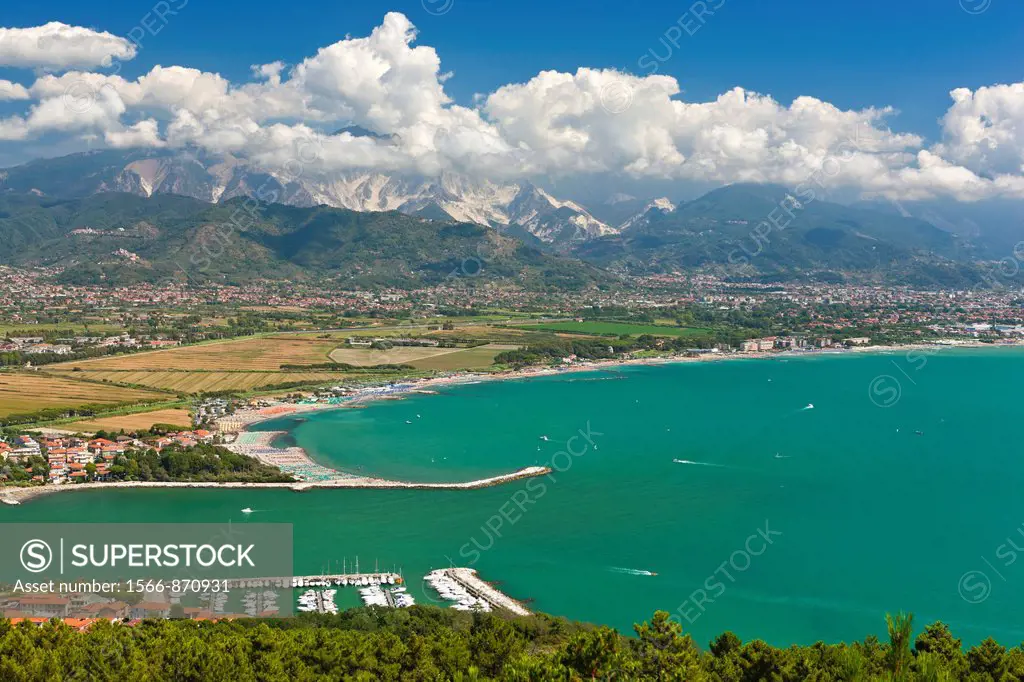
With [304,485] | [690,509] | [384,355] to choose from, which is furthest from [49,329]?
[690,509]

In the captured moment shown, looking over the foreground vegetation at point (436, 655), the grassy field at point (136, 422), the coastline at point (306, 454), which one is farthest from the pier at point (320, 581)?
the grassy field at point (136, 422)

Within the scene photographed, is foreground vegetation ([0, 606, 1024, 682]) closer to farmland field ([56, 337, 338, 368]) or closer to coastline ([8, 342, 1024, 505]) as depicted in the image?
coastline ([8, 342, 1024, 505])

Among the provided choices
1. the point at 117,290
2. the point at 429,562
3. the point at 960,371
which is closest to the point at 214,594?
the point at 429,562

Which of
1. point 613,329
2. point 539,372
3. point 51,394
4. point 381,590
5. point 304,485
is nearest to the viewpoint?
point 381,590

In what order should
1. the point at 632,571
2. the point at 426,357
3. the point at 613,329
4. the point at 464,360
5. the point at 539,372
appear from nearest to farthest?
1. the point at 632,571
2. the point at 539,372
3. the point at 464,360
4. the point at 426,357
5. the point at 613,329

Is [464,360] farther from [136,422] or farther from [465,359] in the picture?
[136,422]

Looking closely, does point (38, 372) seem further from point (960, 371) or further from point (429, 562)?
point (960, 371)

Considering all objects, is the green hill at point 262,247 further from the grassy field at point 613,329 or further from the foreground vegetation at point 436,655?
the foreground vegetation at point 436,655

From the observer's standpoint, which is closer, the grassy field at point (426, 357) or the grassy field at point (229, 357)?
the grassy field at point (229, 357)
